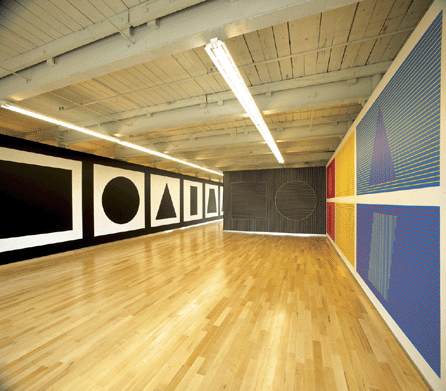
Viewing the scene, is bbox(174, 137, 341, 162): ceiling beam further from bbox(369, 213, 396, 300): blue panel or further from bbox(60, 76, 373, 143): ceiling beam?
bbox(369, 213, 396, 300): blue panel

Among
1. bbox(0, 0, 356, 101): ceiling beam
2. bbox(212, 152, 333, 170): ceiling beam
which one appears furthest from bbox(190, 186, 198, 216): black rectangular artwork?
bbox(0, 0, 356, 101): ceiling beam

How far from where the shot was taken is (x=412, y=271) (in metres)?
1.99

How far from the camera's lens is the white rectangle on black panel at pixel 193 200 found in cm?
1177

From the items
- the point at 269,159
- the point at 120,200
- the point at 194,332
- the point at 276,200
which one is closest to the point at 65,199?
the point at 120,200

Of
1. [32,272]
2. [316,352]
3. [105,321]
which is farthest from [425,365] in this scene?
[32,272]

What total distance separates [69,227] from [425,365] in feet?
24.8

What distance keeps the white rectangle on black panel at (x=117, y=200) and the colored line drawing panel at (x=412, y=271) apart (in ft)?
24.6

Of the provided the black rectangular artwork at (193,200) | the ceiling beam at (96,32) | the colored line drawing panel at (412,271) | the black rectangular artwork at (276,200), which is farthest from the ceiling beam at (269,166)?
the ceiling beam at (96,32)

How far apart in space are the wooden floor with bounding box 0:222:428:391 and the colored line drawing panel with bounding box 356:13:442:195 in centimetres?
171

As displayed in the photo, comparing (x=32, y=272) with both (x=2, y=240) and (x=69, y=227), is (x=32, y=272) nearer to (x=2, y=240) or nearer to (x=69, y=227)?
(x=2, y=240)

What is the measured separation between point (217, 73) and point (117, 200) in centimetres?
622

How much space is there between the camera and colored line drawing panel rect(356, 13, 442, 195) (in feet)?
5.60

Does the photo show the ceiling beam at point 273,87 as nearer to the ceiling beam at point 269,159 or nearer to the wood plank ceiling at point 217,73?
the wood plank ceiling at point 217,73

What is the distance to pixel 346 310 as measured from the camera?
2.83 meters
